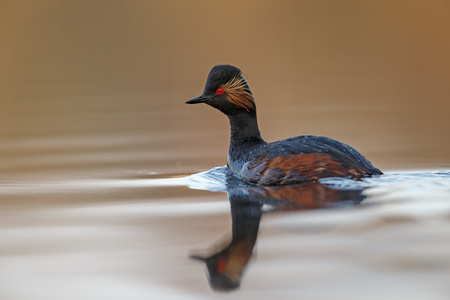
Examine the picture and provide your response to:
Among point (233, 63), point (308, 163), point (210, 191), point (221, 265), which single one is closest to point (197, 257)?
point (221, 265)

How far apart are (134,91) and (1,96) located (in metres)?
3.38

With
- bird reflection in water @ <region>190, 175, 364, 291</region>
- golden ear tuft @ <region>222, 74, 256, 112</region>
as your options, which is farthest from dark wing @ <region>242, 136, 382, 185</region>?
golden ear tuft @ <region>222, 74, 256, 112</region>

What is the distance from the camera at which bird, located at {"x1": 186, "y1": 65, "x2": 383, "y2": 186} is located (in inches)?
271

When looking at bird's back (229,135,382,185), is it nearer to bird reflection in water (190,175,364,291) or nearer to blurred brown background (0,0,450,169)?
bird reflection in water (190,175,364,291)

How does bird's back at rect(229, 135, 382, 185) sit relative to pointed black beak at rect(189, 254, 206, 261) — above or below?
above

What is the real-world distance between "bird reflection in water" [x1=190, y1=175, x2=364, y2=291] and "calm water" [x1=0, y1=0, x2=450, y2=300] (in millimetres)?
19

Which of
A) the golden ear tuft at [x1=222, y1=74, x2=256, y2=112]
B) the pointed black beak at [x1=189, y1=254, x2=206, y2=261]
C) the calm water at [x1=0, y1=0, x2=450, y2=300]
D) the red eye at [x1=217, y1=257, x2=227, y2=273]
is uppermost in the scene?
the golden ear tuft at [x1=222, y1=74, x2=256, y2=112]

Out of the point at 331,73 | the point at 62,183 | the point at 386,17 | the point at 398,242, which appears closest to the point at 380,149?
the point at 62,183

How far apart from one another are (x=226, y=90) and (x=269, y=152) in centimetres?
116

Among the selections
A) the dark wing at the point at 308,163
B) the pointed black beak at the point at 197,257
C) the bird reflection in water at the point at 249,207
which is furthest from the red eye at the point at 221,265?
the dark wing at the point at 308,163

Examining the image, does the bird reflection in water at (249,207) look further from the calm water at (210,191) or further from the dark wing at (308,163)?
the dark wing at (308,163)

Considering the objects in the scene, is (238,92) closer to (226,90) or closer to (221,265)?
(226,90)

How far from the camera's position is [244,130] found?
328 inches

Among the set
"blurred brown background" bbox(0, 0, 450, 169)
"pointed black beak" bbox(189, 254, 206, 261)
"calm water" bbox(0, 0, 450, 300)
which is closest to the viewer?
Answer: "calm water" bbox(0, 0, 450, 300)
